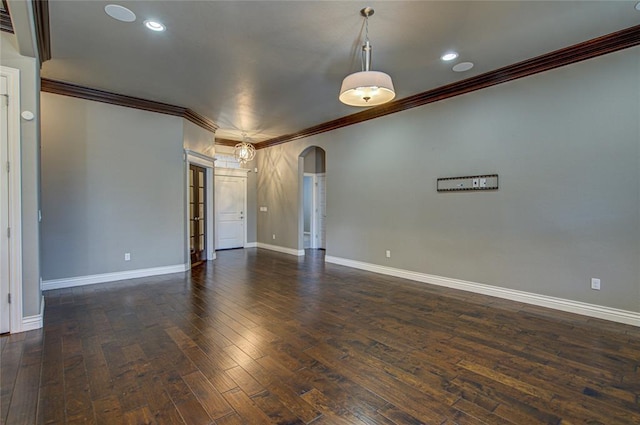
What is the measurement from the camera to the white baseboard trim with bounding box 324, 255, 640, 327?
11.0 ft

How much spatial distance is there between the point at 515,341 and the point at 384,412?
5.76 feet

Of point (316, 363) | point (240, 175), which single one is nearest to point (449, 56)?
point (316, 363)

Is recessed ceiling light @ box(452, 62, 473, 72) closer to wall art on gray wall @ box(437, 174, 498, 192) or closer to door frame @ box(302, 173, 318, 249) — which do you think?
wall art on gray wall @ box(437, 174, 498, 192)

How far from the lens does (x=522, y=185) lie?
3996 mm

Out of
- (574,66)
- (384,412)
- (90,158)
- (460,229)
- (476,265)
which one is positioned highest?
(574,66)

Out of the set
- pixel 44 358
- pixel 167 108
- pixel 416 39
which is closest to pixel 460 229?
pixel 416 39

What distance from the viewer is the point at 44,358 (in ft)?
8.50

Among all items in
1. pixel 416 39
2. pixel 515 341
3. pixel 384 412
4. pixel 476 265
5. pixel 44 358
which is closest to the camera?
pixel 384 412

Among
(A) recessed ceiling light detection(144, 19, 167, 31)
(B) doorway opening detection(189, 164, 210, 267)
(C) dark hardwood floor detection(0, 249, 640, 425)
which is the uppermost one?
(A) recessed ceiling light detection(144, 19, 167, 31)

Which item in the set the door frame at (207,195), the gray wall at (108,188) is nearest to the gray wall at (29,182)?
the gray wall at (108,188)

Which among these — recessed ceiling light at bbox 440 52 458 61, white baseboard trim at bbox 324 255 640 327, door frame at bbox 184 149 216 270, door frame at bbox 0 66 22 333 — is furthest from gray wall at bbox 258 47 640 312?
door frame at bbox 0 66 22 333

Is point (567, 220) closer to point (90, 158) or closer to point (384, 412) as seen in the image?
point (384, 412)

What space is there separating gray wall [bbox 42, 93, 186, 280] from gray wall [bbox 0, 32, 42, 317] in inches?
65.2

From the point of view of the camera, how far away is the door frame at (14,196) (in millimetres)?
2996
